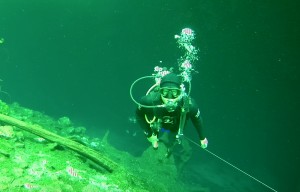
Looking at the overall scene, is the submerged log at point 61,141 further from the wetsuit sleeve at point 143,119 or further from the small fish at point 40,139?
the wetsuit sleeve at point 143,119

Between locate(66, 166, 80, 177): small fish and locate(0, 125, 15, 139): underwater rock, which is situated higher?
locate(0, 125, 15, 139): underwater rock

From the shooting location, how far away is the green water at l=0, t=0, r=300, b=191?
27859 millimetres

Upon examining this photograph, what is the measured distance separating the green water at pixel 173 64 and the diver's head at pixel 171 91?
39.9 ft

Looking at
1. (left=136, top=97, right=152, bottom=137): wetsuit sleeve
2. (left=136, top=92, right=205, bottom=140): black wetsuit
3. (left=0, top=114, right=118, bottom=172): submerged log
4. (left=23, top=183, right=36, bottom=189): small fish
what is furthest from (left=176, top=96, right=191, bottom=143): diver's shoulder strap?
(left=23, top=183, right=36, bottom=189): small fish

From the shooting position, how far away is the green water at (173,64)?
27.9 metres

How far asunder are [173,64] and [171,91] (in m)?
37.9

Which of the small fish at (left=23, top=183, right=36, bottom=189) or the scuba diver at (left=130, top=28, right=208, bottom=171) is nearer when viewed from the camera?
the small fish at (left=23, top=183, right=36, bottom=189)

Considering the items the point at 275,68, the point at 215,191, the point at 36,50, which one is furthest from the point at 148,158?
the point at 36,50

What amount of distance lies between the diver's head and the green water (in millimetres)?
12156

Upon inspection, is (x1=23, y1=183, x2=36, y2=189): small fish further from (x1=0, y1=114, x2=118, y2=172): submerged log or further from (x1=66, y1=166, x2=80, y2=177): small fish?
(x1=0, y1=114, x2=118, y2=172): submerged log

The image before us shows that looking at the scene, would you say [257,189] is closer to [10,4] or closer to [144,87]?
[144,87]

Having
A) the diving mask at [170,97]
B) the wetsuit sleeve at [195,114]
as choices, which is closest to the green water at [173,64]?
the wetsuit sleeve at [195,114]

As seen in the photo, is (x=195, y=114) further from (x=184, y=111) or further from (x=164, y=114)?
(x=164, y=114)

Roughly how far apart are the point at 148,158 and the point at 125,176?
12.5ft
